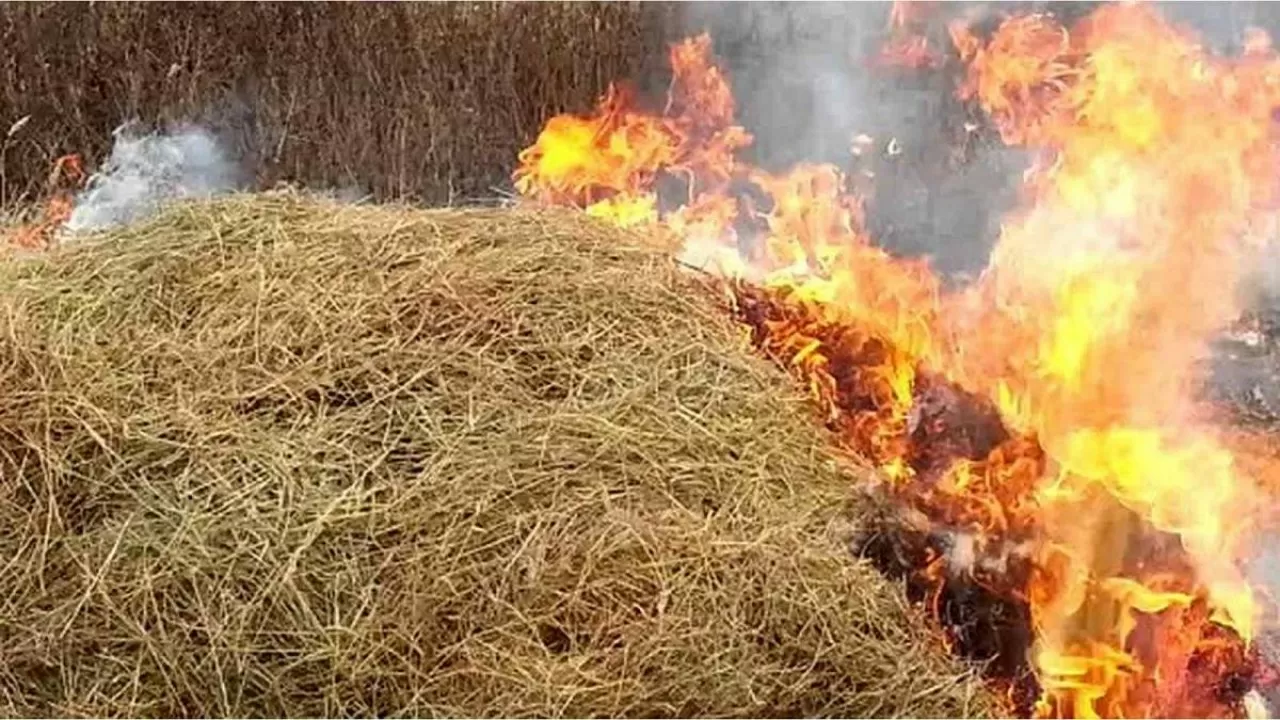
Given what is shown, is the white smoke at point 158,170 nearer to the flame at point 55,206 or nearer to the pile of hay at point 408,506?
the flame at point 55,206

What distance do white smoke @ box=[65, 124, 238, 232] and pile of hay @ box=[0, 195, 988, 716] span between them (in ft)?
A: 6.82

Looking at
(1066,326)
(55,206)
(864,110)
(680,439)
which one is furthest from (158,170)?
(1066,326)

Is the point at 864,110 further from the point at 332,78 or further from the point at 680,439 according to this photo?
the point at 680,439

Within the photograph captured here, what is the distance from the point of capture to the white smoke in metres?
6.01

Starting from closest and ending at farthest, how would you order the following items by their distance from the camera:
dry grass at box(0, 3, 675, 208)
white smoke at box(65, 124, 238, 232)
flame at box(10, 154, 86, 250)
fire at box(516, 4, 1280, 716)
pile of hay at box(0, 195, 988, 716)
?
pile of hay at box(0, 195, 988, 716)
fire at box(516, 4, 1280, 716)
flame at box(10, 154, 86, 250)
white smoke at box(65, 124, 238, 232)
dry grass at box(0, 3, 675, 208)

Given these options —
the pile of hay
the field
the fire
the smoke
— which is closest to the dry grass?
the smoke

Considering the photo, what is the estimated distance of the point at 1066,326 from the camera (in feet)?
13.4

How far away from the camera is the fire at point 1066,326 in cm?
328

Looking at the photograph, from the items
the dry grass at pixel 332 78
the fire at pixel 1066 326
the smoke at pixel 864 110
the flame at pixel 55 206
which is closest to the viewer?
the fire at pixel 1066 326

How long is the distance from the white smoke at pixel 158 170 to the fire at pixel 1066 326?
1.42 m

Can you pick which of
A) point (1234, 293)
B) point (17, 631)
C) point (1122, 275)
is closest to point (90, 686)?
point (17, 631)

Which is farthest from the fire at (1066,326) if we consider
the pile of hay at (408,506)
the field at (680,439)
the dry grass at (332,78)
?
the dry grass at (332,78)

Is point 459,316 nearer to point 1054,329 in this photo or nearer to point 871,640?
point 871,640

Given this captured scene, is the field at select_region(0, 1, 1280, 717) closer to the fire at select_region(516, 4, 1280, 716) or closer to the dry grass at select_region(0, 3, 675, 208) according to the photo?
the fire at select_region(516, 4, 1280, 716)
